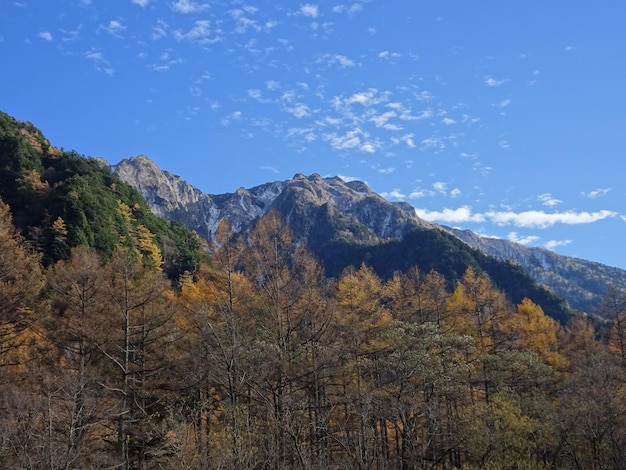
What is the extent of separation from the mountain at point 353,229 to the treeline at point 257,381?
2615 centimetres

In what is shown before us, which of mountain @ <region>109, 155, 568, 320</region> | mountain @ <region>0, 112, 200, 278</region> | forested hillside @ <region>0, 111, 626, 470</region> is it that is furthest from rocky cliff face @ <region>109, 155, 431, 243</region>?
forested hillside @ <region>0, 111, 626, 470</region>

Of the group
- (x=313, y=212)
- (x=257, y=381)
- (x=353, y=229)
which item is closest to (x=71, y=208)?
(x=257, y=381)

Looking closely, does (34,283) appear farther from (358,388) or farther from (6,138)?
(6,138)

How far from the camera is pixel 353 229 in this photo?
145 m

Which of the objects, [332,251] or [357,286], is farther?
[332,251]

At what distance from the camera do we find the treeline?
13570 mm

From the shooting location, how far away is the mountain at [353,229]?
9350cm

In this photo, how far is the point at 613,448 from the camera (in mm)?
22844

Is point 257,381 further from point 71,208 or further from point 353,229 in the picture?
point 353,229

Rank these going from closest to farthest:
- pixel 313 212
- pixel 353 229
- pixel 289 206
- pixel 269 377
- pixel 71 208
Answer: pixel 269 377 < pixel 71 208 < pixel 353 229 < pixel 313 212 < pixel 289 206

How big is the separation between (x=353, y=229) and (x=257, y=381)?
131 m

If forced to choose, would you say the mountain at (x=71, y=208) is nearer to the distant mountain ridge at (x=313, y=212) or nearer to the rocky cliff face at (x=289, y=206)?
the distant mountain ridge at (x=313, y=212)

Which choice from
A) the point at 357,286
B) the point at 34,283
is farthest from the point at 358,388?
the point at 34,283

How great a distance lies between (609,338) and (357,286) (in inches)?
896
